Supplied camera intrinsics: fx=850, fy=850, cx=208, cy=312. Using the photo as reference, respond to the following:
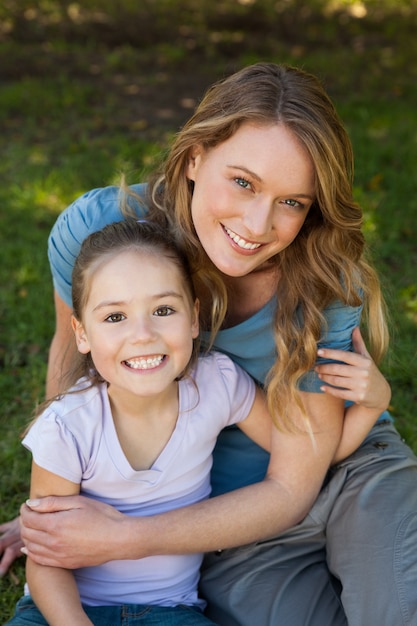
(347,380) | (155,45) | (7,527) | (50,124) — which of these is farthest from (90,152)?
(347,380)

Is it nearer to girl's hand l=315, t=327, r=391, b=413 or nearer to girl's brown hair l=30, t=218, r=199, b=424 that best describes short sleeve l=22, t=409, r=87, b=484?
girl's brown hair l=30, t=218, r=199, b=424

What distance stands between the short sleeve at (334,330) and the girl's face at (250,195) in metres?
0.26

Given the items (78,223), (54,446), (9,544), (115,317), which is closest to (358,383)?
(115,317)

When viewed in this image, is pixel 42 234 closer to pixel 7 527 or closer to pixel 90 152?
pixel 90 152

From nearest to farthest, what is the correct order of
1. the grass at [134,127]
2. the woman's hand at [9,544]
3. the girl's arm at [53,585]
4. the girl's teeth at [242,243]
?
the girl's arm at [53,585]
the girl's teeth at [242,243]
the woman's hand at [9,544]
the grass at [134,127]

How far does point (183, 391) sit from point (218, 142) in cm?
76

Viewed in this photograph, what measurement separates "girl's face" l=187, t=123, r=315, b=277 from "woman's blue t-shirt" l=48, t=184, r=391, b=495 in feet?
0.84

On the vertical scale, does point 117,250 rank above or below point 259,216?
below

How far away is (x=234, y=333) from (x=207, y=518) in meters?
0.59

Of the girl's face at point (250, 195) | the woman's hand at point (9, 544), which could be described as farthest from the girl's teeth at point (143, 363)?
the woman's hand at point (9, 544)

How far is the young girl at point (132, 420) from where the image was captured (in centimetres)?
238

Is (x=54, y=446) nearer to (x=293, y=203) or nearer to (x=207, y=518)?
(x=207, y=518)

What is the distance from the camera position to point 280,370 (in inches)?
104

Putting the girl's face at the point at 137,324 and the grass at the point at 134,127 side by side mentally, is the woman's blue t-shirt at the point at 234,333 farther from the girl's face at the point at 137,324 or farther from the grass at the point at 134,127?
the grass at the point at 134,127
